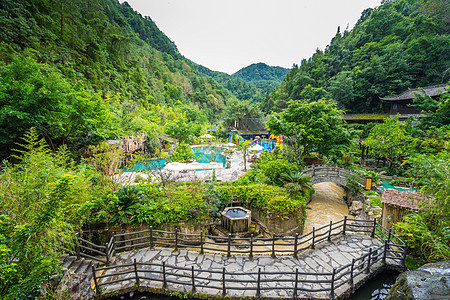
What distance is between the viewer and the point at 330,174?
1321 cm

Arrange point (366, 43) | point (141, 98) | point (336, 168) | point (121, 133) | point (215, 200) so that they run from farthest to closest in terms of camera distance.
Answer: point (366, 43), point (141, 98), point (121, 133), point (336, 168), point (215, 200)

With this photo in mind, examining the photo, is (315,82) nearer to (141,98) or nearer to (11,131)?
(141,98)

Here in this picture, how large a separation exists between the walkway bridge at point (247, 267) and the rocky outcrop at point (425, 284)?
42.0 inches

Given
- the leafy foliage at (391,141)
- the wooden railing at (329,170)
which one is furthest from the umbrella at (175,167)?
the leafy foliage at (391,141)

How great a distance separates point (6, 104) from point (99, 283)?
8838 millimetres

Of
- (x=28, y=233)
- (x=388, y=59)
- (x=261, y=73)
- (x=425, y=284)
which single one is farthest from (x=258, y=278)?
(x=261, y=73)

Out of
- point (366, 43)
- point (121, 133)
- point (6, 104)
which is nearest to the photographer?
point (6, 104)

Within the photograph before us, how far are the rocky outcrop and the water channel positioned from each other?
5.12ft

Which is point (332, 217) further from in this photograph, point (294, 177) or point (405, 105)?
point (405, 105)

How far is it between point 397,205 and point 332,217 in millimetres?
4486

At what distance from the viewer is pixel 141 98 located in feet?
96.6

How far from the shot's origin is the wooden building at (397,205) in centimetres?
725

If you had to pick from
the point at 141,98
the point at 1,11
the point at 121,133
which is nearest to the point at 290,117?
the point at 121,133

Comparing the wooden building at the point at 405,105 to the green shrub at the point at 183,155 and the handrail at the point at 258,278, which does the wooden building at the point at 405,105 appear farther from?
the green shrub at the point at 183,155
